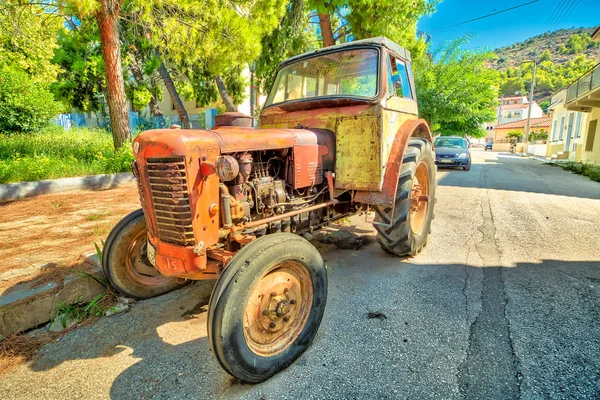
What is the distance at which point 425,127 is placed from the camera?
4336 millimetres

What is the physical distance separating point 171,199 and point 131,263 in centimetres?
121

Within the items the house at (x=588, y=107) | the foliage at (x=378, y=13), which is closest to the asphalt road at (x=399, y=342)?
the foliage at (x=378, y=13)

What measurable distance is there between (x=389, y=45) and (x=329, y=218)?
197 centimetres

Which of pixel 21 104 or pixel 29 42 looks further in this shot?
pixel 29 42

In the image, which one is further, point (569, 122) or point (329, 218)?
point (569, 122)

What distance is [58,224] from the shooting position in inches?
179

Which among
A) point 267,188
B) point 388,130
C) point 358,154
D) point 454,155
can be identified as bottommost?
point 454,155

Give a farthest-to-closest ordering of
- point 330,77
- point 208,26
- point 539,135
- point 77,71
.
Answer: point 539,135 → point 77,71 → point 208,26 → point 330,77

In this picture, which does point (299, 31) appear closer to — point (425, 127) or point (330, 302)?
point (425, 127)

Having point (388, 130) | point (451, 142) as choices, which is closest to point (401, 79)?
point (388, 130)

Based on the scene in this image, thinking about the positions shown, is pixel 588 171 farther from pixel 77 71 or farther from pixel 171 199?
pixel 77 71

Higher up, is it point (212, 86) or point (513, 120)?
point (513, 120)

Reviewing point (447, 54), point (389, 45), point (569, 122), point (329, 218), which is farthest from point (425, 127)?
point (569, 122)

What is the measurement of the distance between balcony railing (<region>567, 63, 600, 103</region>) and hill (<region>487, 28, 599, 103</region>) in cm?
5397
